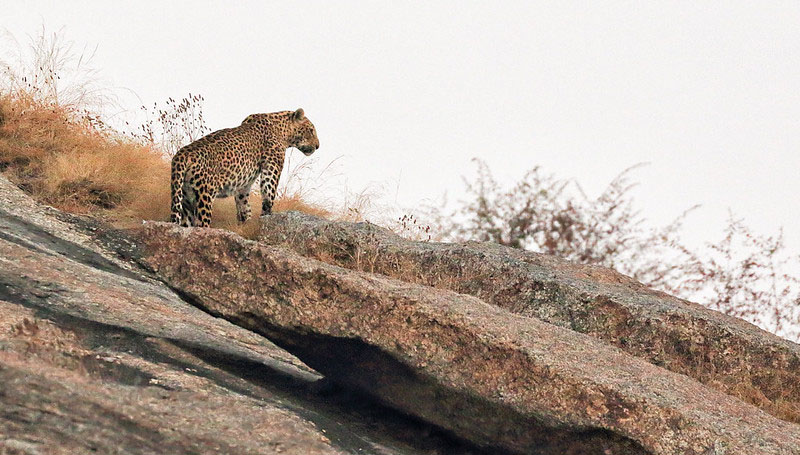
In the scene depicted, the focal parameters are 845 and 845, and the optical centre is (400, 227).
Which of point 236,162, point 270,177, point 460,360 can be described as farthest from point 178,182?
point 460,360

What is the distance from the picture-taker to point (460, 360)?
17.9 feet

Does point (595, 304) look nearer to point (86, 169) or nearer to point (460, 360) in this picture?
point (460, 360)

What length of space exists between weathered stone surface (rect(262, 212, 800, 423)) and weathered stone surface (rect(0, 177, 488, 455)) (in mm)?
1577

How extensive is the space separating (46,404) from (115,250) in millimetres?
5814

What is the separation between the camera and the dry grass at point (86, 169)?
11.1m

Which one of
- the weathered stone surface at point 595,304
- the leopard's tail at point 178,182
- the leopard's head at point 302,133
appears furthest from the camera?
the leopard's head at point 302,133

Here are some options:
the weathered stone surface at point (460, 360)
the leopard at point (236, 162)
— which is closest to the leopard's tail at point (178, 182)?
the leopard at point (236, 162)

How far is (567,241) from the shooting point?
50.3ft

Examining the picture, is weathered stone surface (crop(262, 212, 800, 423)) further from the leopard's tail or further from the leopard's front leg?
the leopard's front leg

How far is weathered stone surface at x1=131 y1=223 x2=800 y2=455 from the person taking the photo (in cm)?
523

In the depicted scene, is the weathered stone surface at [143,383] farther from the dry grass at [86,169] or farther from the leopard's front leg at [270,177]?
the leopard's front leg at [270,177]

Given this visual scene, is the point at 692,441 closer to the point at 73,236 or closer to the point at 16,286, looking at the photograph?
the point at 16,286

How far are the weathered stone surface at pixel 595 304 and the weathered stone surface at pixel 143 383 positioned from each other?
158cm

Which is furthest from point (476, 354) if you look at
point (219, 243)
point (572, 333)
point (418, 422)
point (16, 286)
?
point (16, 286)
